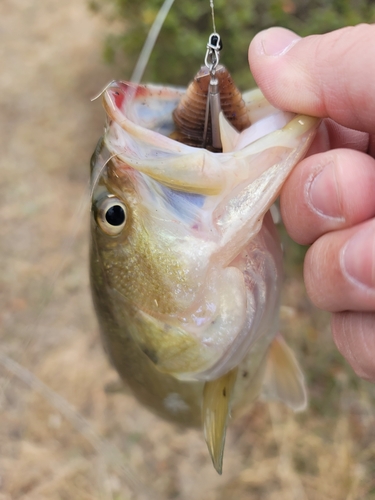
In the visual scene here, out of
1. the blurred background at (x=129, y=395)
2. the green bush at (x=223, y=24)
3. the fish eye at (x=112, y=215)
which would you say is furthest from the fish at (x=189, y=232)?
the green bush at (x=223, y=24)

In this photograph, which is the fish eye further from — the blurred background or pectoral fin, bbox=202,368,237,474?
the blurred background

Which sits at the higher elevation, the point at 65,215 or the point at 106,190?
the point at 106,190

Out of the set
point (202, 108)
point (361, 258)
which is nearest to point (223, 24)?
point (202, 108)

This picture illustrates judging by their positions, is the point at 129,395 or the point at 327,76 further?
the point at 129,395

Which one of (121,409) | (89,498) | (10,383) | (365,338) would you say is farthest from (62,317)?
(365,338)

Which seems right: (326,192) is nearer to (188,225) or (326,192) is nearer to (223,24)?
(188,225)

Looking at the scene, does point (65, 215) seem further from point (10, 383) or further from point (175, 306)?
point (175, 306)

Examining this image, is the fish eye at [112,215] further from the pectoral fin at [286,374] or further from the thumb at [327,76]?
the pectoral fin at [286,374]
